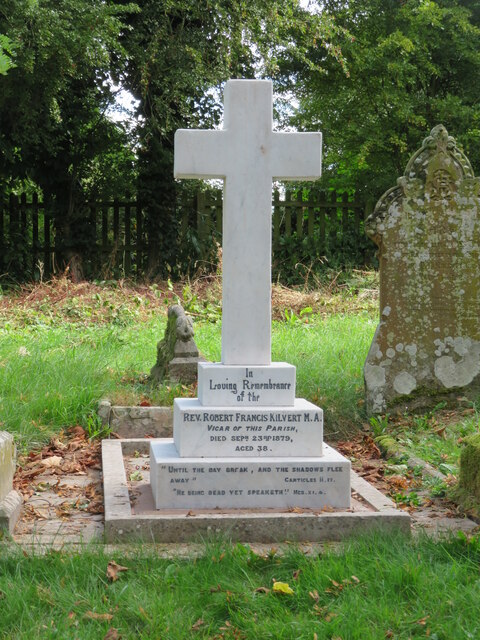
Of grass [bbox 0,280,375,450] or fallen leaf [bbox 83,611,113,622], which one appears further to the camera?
grass [bbox 0,280,375,450]

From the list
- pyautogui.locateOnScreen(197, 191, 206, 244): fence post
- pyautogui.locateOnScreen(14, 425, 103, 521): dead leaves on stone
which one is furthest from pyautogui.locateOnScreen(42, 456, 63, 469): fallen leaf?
pyautogui.locateOnScreen(197, 191, 206, 244): fence post

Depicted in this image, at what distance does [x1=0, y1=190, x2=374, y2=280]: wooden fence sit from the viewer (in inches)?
616

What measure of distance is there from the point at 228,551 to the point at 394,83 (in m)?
15.8

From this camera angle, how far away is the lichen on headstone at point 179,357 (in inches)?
297

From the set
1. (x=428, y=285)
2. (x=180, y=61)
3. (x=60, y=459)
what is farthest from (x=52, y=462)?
(x=180, y=61)

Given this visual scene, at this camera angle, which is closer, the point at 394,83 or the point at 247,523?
the point at 247,523

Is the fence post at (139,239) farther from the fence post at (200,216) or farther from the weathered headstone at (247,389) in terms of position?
the weathered headstone at (247,389)

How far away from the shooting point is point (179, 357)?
7.60m

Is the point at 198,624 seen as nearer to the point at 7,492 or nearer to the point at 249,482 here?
the point at 249,482

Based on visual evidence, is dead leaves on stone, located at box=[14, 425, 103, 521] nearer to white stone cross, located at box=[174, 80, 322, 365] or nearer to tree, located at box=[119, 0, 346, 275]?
white stone cross, located at box=[174, 80, 322, 365]

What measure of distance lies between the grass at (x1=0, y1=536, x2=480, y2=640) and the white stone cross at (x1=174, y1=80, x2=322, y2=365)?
152 centimetres

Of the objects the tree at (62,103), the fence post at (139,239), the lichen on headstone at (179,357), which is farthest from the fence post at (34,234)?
the lichen on headstone at (179,357)

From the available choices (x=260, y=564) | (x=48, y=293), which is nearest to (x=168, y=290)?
(x=48, y=293)

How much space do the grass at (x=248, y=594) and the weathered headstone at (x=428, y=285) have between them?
3.28 metres
